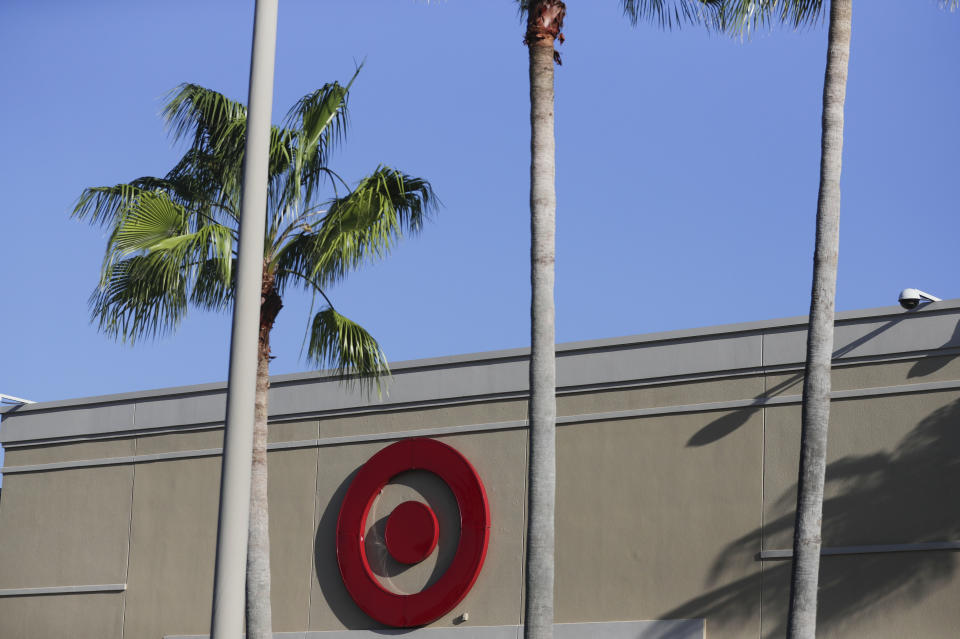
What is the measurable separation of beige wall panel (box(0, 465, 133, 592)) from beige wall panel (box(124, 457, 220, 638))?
42 centimetres

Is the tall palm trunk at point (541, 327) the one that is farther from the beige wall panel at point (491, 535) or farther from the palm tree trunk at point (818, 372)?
the beige wall panel at point (491, 535)

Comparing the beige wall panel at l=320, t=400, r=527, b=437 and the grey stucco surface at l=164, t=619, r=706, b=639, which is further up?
the beige wall panel at l=320, t=400, r=527, b=437

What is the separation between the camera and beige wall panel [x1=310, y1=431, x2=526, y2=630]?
18.5 m

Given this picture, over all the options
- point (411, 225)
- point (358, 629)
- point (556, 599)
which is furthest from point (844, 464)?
point (358, 629)

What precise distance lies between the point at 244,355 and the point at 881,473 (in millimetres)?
9647

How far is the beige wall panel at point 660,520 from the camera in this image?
16859mm

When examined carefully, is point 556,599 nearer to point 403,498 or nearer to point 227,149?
point 403,498

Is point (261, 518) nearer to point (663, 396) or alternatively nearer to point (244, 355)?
point (663, 396)

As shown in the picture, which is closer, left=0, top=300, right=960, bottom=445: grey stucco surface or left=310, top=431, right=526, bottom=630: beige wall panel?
left=0, top=300, right=960, bottom=445: grey stucco surface

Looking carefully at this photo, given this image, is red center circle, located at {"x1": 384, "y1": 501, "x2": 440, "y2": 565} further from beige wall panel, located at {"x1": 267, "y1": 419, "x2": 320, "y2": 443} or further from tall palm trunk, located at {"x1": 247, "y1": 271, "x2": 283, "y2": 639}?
tall palm trunk, located at {"x1": 247, "y1": 271, "x2": 283, "y2": 639}

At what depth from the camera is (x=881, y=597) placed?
1569 centimetres

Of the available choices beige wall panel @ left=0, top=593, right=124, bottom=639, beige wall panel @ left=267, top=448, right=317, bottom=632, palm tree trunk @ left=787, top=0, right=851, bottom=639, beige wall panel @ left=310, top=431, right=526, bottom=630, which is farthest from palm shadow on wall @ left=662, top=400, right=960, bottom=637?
beige wall panel @ left=0, top=593, right=124, bottom=639

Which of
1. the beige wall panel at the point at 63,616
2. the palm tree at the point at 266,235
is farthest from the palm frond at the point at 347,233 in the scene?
the beige wall panel at the point at 63,616

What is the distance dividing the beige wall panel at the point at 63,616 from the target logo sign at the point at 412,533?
189 inches
